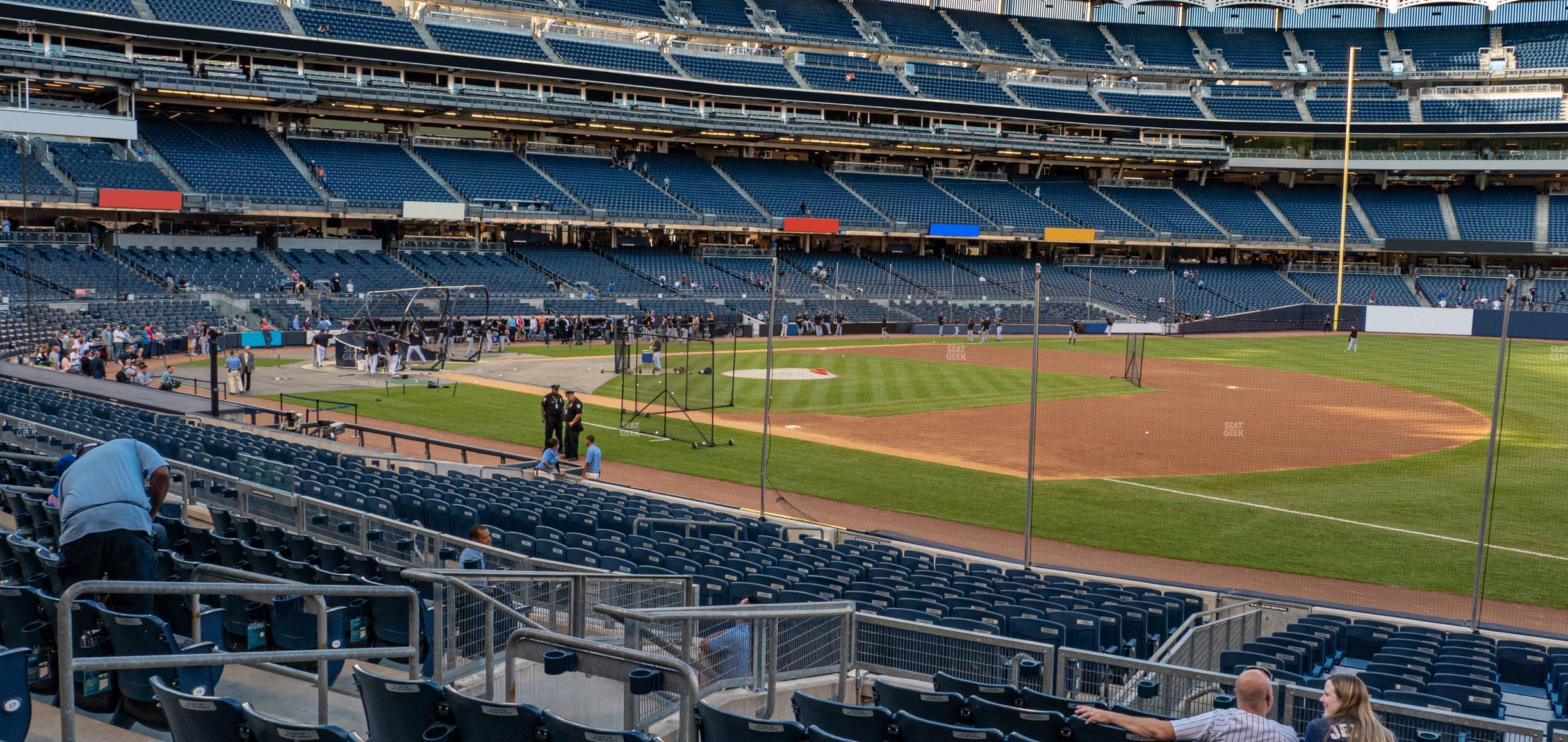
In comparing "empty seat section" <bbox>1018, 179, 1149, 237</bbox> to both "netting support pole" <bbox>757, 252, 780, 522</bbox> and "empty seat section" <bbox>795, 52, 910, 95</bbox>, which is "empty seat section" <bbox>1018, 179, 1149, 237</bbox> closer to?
"empty seat section" <bbox>795, 52, 910, 95</bbox>

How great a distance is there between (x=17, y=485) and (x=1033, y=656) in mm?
10001

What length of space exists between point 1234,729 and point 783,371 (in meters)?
37.5

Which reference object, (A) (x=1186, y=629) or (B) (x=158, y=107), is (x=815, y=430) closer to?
(A) (x=1186, y=629)

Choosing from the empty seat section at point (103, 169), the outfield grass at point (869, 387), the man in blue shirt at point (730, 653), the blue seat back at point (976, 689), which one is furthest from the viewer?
the empty seat section at point (103, 169)

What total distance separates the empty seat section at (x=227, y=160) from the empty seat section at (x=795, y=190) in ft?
91.9

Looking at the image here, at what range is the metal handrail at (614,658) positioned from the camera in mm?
5535

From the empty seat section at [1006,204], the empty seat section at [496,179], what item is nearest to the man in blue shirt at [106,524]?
the empty seat section at [496,179]

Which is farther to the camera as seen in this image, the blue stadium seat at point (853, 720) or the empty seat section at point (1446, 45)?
the empty seat section at point (1446, 45)

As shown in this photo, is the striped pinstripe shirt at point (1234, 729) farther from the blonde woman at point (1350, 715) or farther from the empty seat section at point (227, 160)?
the empty seat section at point (227, 160)

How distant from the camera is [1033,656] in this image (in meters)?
8.84

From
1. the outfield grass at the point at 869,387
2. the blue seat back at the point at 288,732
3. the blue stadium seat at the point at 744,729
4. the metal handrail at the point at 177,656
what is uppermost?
the metal handrail at the point at 177,656

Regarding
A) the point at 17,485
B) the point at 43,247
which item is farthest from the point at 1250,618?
the point at 43,247

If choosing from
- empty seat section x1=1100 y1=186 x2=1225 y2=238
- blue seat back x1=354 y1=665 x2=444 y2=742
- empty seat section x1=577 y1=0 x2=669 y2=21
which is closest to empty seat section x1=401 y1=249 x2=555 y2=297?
empty seat section x1=577 y1=0 x2=669 y2=21

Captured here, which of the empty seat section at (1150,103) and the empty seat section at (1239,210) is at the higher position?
the empty seat section at (1150,103)
